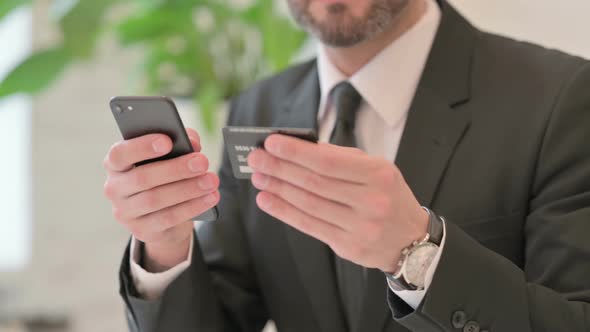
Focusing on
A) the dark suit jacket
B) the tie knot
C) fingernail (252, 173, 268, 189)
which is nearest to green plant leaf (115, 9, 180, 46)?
the dark suit jacket

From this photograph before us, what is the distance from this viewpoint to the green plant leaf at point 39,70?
58.8 inches

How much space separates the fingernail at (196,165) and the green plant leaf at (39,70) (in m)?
0.81

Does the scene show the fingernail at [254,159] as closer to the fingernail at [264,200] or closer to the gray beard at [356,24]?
the fingernail at [264,200]

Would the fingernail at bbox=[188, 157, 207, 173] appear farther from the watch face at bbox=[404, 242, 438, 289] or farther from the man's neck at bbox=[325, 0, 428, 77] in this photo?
the man's neck at bbox=[325, 0, 428, 77]

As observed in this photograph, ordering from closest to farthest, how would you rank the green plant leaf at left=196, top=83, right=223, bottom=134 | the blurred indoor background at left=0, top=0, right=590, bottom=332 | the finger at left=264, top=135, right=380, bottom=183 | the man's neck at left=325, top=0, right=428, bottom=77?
the finger at left=264, top=135, right=380, bottom=183 < the man's neck at left=325, top=0, right=428, bottom=77 < the green plant leaf at left=196, top=83, right=223, bottom=134 < the blurred indoor background at left=0, top=0, right=590, bottom=332

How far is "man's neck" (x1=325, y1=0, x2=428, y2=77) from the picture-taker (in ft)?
3.76

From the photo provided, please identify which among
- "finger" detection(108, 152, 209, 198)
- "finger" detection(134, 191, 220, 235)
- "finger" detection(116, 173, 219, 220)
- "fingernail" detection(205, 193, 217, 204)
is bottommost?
"finger" detection(134, 191, 220, 235)

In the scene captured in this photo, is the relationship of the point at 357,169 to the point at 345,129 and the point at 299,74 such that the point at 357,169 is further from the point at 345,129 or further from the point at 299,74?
the point at 299,74

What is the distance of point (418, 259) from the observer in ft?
2.52

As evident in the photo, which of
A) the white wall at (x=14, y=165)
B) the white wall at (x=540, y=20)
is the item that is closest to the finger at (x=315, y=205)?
the white wall at (x=540, y=20)

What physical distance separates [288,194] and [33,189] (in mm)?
1869

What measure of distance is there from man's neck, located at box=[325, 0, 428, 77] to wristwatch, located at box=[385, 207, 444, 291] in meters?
0.44

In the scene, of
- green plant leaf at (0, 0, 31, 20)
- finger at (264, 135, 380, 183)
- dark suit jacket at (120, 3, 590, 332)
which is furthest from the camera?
green plant leaf at (0, 0, 31, 20)

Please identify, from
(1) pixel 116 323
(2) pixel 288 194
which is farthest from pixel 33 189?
(2) pixel 288 194
